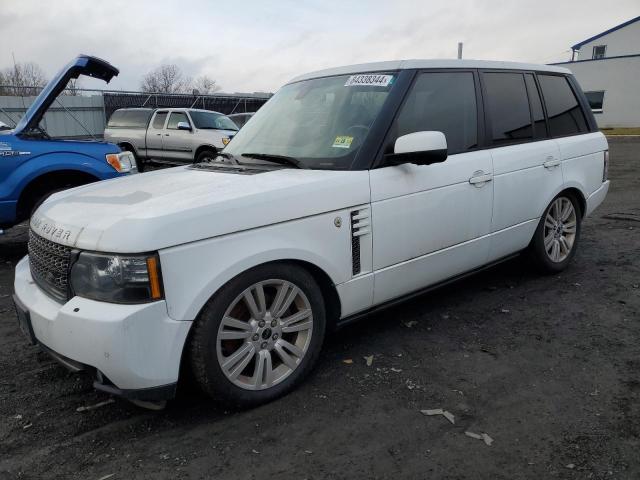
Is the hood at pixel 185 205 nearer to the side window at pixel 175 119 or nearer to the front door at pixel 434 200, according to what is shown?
the front door at pixel 434 200

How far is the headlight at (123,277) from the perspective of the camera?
239 centimetres

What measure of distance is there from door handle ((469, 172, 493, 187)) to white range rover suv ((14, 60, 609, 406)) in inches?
0.7

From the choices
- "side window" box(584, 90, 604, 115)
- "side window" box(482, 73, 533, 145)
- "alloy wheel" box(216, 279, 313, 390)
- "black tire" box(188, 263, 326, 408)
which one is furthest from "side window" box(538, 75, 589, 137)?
"side window" box(584, 90, 604, 115)

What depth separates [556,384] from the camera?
306 centimetres

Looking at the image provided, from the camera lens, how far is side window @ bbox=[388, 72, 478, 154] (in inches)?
140

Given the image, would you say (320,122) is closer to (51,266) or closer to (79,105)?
(51,266)

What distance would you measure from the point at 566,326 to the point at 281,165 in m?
2.38

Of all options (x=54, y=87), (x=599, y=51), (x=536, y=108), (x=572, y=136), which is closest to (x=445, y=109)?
(x=536, y=108)

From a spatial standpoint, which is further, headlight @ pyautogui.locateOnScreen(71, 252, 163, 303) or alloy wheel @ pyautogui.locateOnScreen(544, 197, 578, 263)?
alloy wheel @ pyautogui.locateOnScreen(544, 197, 578, 263)

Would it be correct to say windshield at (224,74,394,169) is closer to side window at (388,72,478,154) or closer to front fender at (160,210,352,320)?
side window at (388,72,478,154)

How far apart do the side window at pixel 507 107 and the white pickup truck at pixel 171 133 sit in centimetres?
1074

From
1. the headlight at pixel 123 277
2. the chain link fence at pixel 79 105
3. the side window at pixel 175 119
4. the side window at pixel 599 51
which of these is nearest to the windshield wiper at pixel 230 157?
the headlight at pixel 123 277

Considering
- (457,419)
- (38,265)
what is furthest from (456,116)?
(38,265)

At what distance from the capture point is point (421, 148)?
124 inches
